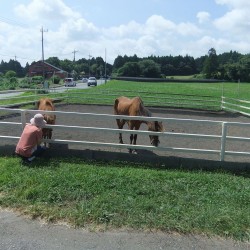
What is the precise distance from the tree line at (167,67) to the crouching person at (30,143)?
79.1m

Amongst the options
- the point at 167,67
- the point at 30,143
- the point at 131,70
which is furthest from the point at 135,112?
the point at 167,67

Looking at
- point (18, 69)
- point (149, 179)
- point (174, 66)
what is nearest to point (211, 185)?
point (149, 179)

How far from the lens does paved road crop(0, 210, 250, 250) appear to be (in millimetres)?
3557

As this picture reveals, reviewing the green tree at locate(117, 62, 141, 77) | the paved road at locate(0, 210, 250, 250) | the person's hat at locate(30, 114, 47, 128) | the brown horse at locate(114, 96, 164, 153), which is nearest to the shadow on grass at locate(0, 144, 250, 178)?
the person's hat at locate(30, 114, 47, 128)

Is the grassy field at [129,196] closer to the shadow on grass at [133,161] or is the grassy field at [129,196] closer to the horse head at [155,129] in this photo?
the shadow on grass at [133,161]

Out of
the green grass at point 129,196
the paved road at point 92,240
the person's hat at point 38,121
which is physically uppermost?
the person's hat at point 38,121

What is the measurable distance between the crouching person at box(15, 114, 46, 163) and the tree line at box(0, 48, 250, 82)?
260 feet

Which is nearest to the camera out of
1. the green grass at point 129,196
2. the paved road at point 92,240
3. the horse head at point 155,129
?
the paved road at point 92,240

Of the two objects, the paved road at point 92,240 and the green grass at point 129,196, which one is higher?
the green grass at point 129,196

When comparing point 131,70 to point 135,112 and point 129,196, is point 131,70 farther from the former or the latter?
point 129,196

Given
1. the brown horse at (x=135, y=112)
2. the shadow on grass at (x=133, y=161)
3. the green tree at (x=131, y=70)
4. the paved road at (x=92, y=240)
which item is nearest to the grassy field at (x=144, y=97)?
the brown horse at (x=135, y=112)

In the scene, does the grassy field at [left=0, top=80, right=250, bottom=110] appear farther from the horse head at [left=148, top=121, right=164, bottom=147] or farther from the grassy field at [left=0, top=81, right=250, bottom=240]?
the grassy field at [left=0, top=81, right=250, bottom=240]

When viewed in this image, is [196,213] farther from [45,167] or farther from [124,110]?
[124,110]

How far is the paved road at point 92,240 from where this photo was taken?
3.56m
